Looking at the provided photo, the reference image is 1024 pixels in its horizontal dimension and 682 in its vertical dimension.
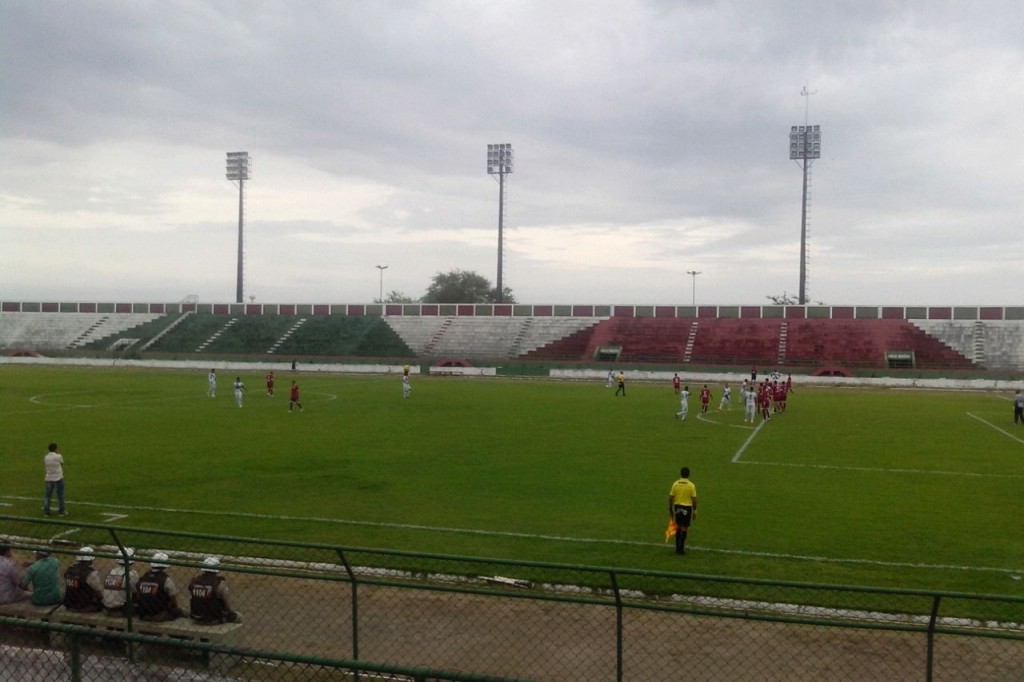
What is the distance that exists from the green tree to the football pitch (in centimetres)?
11299

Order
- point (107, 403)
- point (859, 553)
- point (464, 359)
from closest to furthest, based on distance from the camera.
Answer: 1. point (859, 553)
2. point (107, 403)
3. point (464, 359)

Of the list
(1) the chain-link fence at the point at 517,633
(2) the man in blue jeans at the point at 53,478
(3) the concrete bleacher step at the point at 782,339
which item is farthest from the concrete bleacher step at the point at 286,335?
(1) the chain-link fence at the point at 517,633

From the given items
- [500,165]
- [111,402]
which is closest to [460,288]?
[500,165]

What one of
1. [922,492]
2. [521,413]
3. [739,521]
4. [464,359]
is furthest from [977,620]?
[464,359]

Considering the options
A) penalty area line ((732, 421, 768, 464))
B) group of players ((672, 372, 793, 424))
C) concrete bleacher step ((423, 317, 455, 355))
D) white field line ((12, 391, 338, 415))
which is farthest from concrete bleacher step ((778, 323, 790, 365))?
white field line ((12, 391, 338, 415))

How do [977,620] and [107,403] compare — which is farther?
[107,403]

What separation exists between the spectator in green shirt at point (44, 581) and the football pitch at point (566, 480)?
544cm

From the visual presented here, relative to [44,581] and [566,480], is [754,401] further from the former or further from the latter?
[44,581]

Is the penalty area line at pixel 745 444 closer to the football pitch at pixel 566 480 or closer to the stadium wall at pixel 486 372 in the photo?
the football pitch at pixel 566 480

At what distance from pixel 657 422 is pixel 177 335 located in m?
67.3

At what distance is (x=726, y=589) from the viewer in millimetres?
12906

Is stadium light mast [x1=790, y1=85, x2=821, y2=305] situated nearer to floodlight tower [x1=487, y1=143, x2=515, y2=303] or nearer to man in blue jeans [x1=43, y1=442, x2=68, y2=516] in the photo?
floodlight tower [x1=487, y1=143, x2=515, y2=303]

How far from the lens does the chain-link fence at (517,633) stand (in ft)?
29.5

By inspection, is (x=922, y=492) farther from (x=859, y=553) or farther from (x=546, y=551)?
(x=546, y=551)
